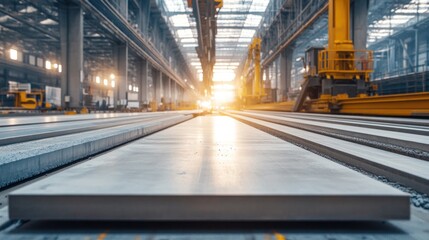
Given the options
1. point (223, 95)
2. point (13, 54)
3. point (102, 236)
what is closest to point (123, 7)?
point (13, 54)

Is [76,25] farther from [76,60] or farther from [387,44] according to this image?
[387,44]

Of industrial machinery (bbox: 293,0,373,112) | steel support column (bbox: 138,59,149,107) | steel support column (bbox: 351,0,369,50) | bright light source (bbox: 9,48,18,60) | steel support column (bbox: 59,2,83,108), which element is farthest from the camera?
bright light source (bbox: 9,48,18,60)

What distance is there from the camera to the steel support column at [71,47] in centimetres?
901

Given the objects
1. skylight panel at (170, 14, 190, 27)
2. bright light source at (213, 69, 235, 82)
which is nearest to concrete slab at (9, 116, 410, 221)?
skylight panel at (170, 14, 190, 27)

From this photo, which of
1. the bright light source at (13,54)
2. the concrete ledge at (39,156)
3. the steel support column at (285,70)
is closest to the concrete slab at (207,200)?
the concrete ledge at (39,156)

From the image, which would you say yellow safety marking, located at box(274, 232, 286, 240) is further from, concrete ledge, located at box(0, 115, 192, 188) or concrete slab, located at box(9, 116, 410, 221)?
concrete ledge, located at box(0, 115, 192, 188)

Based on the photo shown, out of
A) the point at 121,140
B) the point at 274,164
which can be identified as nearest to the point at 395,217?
the point at 274,164

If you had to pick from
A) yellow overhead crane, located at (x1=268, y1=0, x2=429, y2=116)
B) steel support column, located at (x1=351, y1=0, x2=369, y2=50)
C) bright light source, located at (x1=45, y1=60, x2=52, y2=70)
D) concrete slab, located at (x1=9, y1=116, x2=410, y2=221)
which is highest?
bright light source, located at (x1=45, y1=60, x2=52, y2=70)

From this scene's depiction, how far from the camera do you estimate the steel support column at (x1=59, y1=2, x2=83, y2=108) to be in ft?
29.6

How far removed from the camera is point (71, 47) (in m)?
9.05

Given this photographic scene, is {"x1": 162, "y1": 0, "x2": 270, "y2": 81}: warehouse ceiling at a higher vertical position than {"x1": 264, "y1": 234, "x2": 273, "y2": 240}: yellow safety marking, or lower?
higher

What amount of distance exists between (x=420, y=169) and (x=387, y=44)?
23.6 m

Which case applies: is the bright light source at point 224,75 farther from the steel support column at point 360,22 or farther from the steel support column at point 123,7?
the steel support column at point 360,22

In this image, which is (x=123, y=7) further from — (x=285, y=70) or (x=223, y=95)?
(x=223, y=95)
